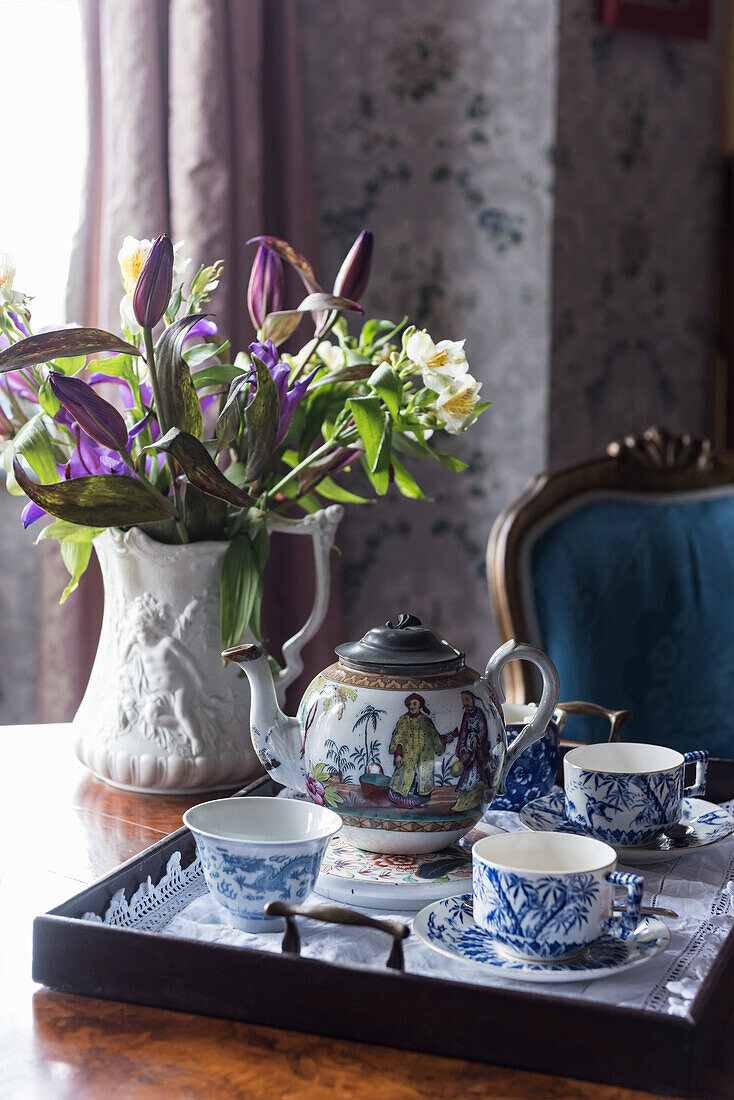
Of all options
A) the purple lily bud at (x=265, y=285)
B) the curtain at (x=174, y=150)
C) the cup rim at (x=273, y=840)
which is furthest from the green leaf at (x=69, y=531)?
the curtain at (x=174, y=150)

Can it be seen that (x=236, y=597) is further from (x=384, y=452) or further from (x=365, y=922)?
(x=365, y=922)

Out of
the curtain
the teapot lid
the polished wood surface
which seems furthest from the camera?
the curtain

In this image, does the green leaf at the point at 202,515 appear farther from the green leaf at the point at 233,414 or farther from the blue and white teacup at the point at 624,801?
the blue and white teacup at the point at 624,801

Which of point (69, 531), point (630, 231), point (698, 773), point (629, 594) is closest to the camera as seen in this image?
point (698, 773)

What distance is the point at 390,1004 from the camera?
0.56m

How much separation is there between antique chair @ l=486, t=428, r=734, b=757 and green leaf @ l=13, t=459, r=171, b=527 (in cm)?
60

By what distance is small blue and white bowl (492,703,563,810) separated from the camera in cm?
89

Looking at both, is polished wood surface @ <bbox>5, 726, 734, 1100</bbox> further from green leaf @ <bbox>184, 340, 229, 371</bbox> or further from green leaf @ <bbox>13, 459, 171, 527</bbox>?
green leaf @ <bbox>184, 340, 229, 371</bbox>

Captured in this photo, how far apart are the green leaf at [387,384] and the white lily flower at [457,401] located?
1.5 inches

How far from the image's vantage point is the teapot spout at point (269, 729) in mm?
795

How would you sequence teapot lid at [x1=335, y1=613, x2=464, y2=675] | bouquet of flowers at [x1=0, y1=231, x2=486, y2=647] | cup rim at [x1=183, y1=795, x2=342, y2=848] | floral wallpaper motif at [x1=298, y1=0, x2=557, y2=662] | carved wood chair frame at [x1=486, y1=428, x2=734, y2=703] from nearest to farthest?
cup rim at [x1=183, y1=795, x2=342, y2=848] < teapot lid at [x1=335, y1=613, x2=464, y2=675] < bouquet of flowers at [x1=0, y1=231, x2=486, y2=647] < carved wood chair frame at [x1=486, y1=428, x2=734, y2=703] < floral wallpaper motif at [x1=298, y1=0, x2=557, y2=662]

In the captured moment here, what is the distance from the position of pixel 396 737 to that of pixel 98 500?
322 millimetres

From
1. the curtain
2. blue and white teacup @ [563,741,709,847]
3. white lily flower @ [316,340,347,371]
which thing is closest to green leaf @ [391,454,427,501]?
white lily flower @ [316,340,347,371]

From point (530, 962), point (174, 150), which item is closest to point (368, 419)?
point (530, 962)
